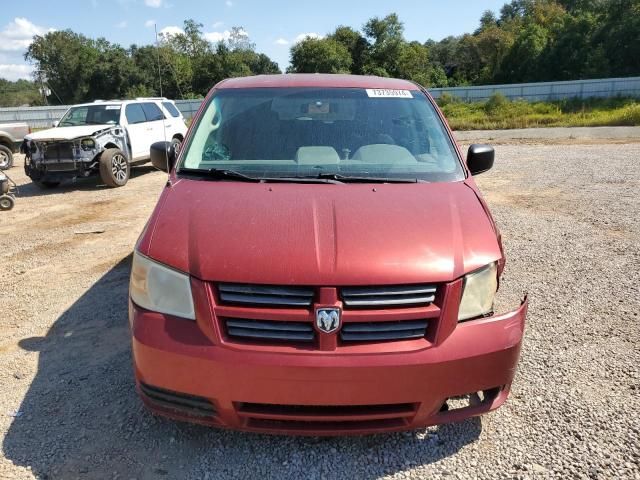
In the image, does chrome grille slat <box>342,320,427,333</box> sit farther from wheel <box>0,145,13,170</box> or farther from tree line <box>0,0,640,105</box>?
tree line <box>0,0,640,105</box>

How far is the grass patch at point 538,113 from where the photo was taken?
76.5 feet

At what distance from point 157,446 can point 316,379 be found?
106cm

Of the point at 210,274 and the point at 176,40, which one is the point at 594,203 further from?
the point at 176,40

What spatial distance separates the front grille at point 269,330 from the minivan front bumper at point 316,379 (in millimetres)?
74

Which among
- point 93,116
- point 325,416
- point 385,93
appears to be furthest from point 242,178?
point 93,116

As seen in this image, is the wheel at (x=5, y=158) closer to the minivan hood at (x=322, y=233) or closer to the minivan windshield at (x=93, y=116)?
the minivan windshield at (x=93, y=116)

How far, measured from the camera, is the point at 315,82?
3771 mm

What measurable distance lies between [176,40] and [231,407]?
259ft

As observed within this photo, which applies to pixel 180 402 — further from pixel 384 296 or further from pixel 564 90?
A: pixel 564 90

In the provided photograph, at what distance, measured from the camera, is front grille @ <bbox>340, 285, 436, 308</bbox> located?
2180 mm

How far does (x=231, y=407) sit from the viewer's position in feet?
7.31

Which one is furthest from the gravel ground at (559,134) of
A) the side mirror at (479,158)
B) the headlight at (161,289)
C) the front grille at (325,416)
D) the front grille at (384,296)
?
the headlight at (161,289)

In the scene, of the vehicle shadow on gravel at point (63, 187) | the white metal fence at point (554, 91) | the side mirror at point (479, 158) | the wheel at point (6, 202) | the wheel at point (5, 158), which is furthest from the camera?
the white metal fence at point (554, 91)

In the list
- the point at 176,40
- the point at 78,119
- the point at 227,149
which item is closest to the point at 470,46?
the point at 176,40
